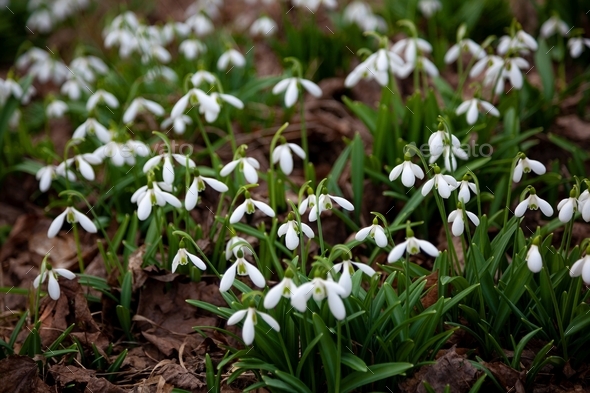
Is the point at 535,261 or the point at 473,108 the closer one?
the point at 535,261

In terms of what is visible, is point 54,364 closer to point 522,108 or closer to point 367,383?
point 367,383

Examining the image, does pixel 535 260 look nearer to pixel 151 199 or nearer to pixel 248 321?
pixel 248 321

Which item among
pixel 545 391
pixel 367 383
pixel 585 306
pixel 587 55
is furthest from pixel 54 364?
pixel 587 55

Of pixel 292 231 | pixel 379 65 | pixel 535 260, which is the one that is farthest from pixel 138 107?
pixel 535 260

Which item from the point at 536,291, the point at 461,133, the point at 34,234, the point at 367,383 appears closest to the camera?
the point at 367,383

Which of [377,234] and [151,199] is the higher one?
[377,234]

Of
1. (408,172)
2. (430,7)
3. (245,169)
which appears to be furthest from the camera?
(430,7)
